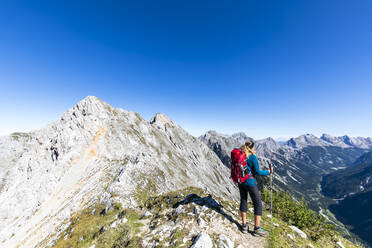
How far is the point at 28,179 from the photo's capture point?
1845 inches

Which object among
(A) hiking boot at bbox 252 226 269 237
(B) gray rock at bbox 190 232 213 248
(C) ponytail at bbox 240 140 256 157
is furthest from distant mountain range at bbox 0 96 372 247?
(C) ponytail at bbox 240 140 256 157

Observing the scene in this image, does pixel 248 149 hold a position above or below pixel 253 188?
above

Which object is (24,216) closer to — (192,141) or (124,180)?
(124,180)

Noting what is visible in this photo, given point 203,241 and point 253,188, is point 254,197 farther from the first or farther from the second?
point 203,241

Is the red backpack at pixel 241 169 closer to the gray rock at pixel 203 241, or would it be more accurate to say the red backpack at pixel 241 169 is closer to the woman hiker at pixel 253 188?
the woman hiker at pixel 253 188

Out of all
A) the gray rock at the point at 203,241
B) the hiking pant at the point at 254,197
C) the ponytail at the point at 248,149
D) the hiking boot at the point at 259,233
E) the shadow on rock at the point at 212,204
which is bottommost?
the gray rock at the point at 203,241

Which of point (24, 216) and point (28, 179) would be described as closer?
point (24, 216)

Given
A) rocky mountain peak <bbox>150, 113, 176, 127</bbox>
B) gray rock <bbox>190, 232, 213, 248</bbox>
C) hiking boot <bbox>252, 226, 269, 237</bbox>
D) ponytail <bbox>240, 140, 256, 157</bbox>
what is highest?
rocky mountain peak <bbox>150, 113, 176, 127</bbox>

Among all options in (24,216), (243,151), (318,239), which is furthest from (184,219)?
(24,216)

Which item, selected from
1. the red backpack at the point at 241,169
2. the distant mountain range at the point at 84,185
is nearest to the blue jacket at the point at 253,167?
the red backpack at the point at 241,169

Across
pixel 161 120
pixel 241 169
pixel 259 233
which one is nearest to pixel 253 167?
pixel 241 169

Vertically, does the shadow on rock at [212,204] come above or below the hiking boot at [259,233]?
above

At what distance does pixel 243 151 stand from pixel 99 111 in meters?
74.5

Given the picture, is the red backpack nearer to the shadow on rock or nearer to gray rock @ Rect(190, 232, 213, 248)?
gray rock @ Rect(190, 232, 213, 248)
